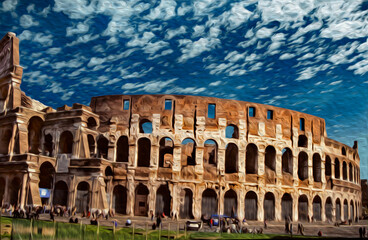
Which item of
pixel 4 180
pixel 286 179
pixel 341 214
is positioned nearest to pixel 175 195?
pixel 286 179

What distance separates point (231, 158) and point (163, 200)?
29.3 ft

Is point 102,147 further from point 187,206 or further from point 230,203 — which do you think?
point 230,203

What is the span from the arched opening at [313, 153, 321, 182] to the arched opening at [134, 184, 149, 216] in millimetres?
18022

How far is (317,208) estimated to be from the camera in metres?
38.6

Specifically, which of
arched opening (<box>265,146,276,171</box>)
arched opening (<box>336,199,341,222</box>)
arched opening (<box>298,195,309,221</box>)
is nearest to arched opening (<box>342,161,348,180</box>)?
arched opening (<box>336,199,341,222</box>)

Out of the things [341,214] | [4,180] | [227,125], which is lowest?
[341,214]

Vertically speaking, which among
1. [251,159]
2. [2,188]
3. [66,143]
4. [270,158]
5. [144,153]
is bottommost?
[2,188]

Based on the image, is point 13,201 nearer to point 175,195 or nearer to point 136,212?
point 136,212

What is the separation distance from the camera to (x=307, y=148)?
38875mm

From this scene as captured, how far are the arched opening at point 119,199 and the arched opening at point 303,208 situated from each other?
16885 mm

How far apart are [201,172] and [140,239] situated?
54.4 feet

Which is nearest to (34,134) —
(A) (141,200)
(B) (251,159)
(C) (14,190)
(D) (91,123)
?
(D) (91,123)

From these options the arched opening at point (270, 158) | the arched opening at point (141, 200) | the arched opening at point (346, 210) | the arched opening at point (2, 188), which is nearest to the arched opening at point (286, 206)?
the arched opening at point (270, 158)

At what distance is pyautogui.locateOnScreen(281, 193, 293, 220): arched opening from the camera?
119 ft
